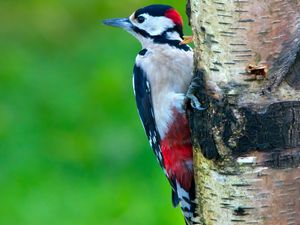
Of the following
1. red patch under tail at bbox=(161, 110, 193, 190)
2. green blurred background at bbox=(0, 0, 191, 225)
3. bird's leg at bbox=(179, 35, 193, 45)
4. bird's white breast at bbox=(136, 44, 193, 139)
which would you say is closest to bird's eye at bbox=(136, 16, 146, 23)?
bird's white breast at bbox=(136, 44, 193, 139)

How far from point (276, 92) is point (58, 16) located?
585 cm

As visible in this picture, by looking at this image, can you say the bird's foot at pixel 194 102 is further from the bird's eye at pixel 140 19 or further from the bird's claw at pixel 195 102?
the bird's eye at pixel 140 19

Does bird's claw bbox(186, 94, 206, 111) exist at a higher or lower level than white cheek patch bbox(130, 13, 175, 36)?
lower

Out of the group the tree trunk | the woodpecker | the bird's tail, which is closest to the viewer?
the tree trunk

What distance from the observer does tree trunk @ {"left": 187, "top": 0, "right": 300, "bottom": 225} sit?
13.0 ft

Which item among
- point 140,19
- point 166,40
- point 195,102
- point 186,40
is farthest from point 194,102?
point 140,19

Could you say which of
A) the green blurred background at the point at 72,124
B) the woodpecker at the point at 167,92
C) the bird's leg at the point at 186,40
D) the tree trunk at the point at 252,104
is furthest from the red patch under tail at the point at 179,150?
the green blurred background at the point at 72,124

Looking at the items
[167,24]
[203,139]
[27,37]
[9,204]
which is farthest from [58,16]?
[203,139]

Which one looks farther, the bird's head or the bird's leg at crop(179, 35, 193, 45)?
the bird's head

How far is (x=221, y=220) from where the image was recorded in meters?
4.17

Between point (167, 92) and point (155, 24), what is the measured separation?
1.18 ft

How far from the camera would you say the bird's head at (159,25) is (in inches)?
198

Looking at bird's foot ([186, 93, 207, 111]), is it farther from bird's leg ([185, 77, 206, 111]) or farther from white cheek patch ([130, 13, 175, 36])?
white cheek patch ([130, 13, 175, 36])

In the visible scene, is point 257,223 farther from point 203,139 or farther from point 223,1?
point 223,1
